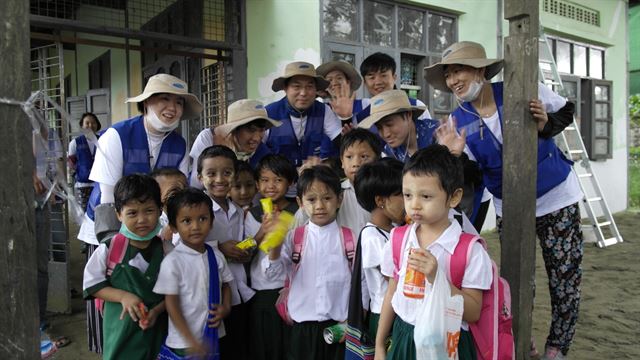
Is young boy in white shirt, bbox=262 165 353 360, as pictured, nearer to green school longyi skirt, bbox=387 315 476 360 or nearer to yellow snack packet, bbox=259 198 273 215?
yellow snack packet, bbox=259 198 273 215

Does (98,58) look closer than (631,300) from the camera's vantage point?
No

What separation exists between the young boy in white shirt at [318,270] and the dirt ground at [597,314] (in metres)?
1.80

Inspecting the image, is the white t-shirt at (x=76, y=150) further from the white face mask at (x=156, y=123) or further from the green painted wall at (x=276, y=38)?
the white face mask at (x=156, y=123)

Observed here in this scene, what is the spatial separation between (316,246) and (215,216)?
544 mm

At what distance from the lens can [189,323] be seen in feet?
6.68

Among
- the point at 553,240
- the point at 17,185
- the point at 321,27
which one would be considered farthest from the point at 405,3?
the point at 17,185

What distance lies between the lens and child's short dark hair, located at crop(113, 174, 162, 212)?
2.00 m

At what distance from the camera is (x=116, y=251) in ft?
6.54

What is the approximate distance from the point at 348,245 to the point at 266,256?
38cm

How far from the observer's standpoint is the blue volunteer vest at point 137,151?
94.3 inches

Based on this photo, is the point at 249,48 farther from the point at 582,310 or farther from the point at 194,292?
the point at 582,310

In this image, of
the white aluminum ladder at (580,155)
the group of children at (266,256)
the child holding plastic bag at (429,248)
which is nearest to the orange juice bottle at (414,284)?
the child holding plastic bag at (429,248)

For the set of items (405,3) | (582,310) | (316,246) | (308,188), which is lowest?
(582,310)

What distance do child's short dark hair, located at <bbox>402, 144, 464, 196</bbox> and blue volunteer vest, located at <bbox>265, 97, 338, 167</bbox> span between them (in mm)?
1372
